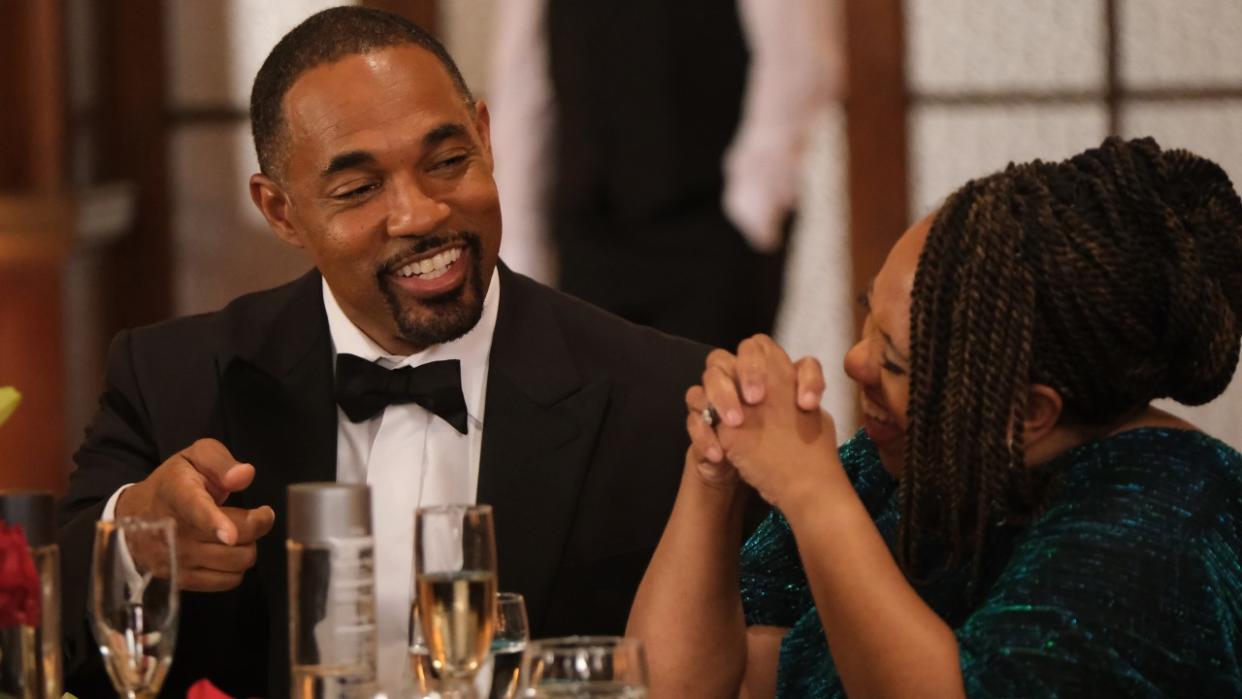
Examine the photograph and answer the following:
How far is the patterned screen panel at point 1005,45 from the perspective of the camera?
4.18 meters

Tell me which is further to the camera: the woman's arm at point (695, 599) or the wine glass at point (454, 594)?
the woman's arm at point (695, 599)

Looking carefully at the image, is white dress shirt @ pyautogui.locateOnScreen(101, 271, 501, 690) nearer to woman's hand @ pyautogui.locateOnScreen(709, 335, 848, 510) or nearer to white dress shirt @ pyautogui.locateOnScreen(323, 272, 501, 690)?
white dress shirt @ pyautogui.locateOnScreen(323, 272, 501, 690)

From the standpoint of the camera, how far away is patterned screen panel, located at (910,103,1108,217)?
13.8 ft

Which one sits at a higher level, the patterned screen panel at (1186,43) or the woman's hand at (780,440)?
the patterned screen panel at (1186,43)

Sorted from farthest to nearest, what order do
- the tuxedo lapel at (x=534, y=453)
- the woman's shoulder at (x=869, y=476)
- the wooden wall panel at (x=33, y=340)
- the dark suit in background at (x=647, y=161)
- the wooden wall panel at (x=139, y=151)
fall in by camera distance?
the wooden wall panel at (x=139, y=151), the wooden wall panel at (x=33, y=340), the dark suit in background at (x=647, y=161), the tuxedo lapel at (x=534, y=453), the woman's shoulder at (x=869, y=476)

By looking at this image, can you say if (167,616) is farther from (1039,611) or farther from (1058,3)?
(1058,3)

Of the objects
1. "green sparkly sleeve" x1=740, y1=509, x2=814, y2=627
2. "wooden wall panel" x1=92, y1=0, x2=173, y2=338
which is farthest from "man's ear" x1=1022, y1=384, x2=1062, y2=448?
"wooden wall panel" x1=92, y1=0, x2=173, y2=338

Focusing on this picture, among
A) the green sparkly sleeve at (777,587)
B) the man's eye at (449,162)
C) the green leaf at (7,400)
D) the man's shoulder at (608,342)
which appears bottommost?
the green sparkly sleeve at (777,587)

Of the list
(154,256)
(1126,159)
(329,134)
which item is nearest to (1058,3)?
(154,256)

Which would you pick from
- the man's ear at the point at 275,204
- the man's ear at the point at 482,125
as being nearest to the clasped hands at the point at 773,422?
the man's ear at the point at 482,125

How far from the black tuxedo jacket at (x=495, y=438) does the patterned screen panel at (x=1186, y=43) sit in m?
2.27

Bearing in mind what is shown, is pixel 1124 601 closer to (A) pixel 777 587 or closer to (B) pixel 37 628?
(A) pixel 777 587

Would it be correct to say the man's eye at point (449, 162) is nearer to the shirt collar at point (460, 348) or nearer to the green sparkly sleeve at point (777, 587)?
the shirt collar at point (460, 348)

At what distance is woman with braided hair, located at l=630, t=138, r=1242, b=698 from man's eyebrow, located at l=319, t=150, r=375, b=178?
0.66m
